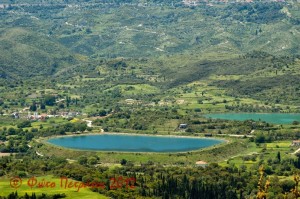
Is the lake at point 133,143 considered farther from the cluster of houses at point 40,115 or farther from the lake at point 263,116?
the cluster of houses at point 40,115

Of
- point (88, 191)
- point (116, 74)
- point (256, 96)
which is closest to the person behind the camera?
point (88, 191)

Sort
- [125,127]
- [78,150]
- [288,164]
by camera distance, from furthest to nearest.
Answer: [125,127]
[78,150]
[288,164]

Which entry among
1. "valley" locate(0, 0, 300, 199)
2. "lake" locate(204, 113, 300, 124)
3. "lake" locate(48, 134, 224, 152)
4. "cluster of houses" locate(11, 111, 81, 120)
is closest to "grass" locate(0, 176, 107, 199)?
"valley" locate(0, 0, 300, 199)

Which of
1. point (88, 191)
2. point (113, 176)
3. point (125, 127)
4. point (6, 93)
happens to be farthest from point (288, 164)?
point (6, 93)

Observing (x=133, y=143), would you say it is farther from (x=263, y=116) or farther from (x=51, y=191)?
(x=51, y=191)

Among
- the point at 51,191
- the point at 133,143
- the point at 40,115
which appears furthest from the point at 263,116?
the point at 51,191

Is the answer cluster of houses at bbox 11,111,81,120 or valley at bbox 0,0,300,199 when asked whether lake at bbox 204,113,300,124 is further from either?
cluster of houses at bbox 11,111,81,120

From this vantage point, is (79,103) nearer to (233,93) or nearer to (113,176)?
(233,93)

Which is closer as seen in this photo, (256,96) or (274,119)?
(274,119)
